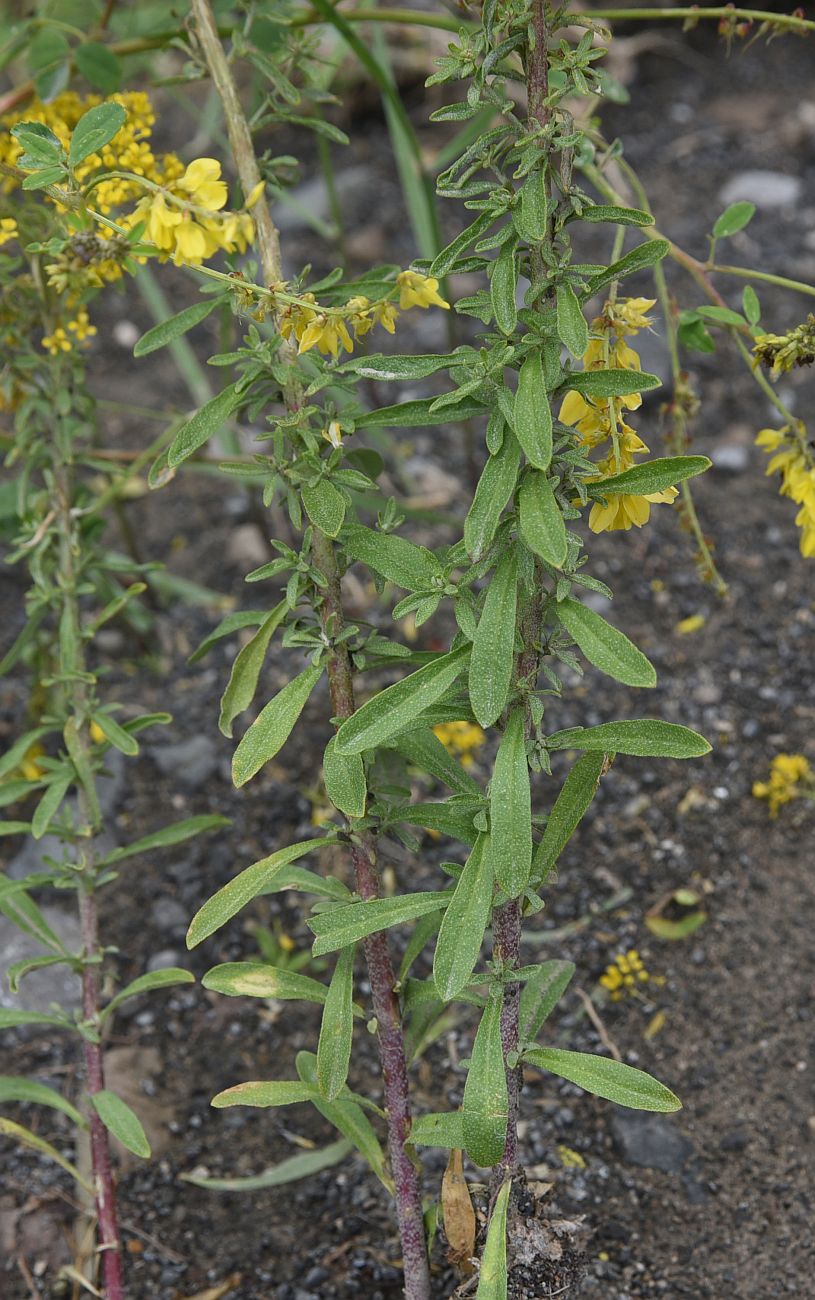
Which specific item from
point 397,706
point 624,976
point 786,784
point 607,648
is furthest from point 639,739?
point 786,784

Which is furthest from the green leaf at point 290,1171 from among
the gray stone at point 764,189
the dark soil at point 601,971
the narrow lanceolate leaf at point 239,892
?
the gray stone at point 764,189

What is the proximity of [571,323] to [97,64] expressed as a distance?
100 cm

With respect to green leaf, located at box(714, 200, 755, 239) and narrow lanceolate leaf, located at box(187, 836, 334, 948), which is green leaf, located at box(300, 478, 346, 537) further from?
green leaf, located at box(714, 200, 755, 239)

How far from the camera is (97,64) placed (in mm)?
1774

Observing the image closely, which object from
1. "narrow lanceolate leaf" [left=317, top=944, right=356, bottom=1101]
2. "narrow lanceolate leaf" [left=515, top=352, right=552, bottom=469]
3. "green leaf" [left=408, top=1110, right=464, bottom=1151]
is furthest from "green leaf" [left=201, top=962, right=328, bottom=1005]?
"narrow lanceolate leaf" [left=515, top=352, right=552, bottom=469]

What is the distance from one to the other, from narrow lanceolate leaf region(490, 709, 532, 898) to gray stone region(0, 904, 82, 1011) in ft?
3.34

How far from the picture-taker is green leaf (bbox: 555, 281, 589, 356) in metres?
1.08

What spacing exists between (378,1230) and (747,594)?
1313mm

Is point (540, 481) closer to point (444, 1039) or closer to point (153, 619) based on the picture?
point (444, 1039)

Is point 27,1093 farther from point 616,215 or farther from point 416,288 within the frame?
point 616,215

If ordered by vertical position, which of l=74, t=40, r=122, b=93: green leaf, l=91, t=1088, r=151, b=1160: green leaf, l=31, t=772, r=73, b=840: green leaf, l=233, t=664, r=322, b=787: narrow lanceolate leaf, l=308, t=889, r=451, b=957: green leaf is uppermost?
l=74, t=40, r=122, b=93: green leaf

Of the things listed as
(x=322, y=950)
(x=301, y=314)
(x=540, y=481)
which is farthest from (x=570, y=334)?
(x=322, y=950)

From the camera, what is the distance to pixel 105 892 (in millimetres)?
2123

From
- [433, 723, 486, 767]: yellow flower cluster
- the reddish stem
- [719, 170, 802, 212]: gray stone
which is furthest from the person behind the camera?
[719, 170, 802, 212]: gray stone
